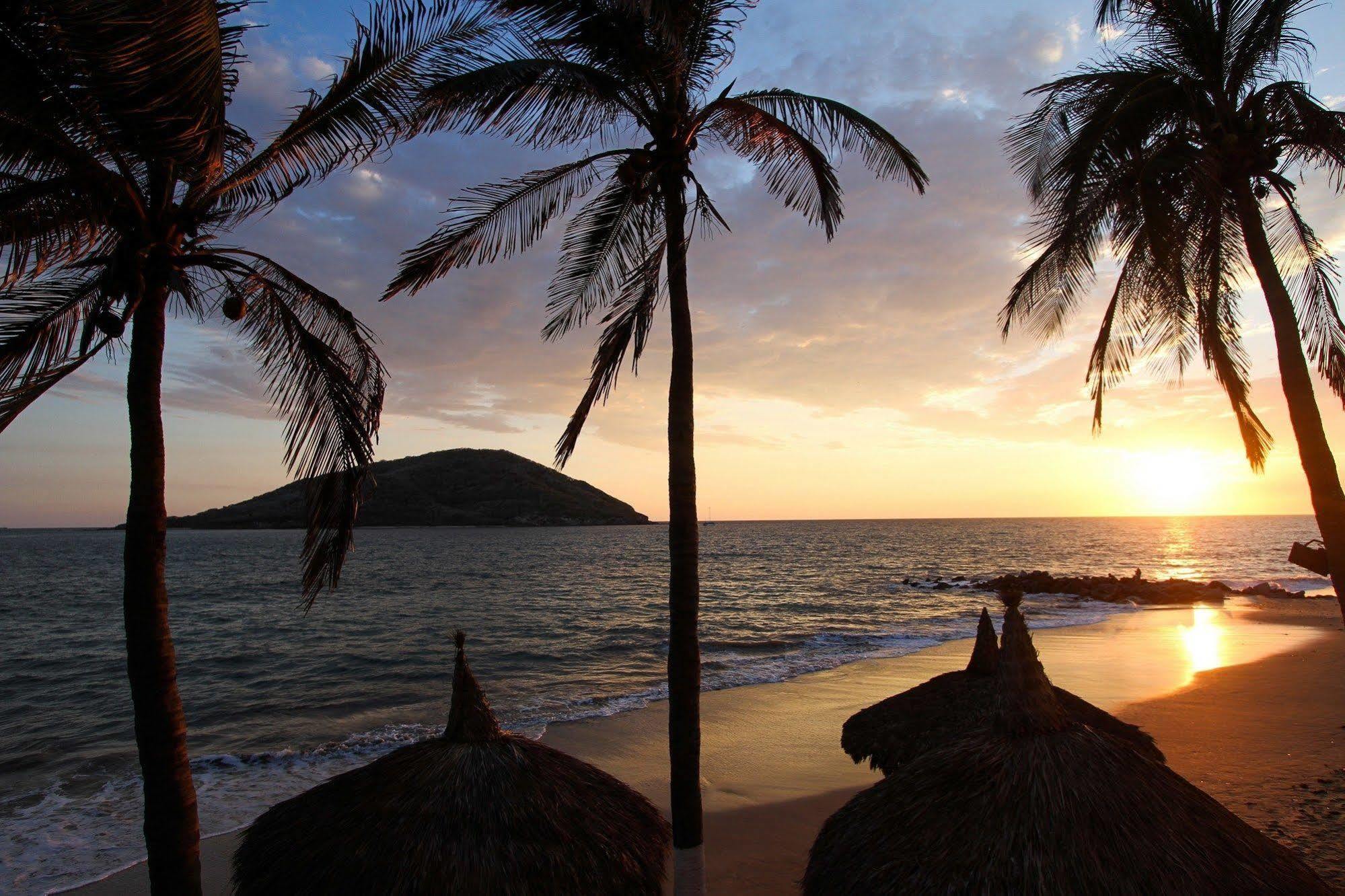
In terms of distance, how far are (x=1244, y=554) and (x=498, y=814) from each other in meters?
90.1

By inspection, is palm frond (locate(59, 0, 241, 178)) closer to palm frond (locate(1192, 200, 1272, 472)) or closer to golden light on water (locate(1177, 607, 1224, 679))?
palm frond (locate(1192, 200, 1272, 472))

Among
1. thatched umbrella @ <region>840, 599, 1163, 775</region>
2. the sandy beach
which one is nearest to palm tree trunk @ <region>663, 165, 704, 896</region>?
the sandy beach

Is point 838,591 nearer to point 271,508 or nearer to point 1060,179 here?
point 1060,179

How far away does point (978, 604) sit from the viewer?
38.1 m

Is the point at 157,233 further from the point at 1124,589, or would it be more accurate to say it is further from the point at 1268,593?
the point at 1268,593

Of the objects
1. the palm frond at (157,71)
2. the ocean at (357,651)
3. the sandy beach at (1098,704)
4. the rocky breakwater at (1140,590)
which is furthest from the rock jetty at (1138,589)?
the palm frond at (157,71)

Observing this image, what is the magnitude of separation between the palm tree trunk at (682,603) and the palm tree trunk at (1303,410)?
580 cm

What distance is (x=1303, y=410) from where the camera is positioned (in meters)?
7.19

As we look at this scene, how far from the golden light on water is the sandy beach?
0.11m

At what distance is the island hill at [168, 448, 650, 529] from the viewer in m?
157

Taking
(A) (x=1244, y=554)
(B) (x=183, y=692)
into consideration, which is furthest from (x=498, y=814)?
(A) (x=1244, y=554)

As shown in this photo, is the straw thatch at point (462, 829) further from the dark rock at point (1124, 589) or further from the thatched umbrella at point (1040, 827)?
the dark rock at point (1124, 589)

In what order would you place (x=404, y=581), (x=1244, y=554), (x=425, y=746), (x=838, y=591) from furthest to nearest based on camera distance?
(x=1244, y=554) < (x=404, y=581) < (x=838, y=591) < (x=425, y=746)

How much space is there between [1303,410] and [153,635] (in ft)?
31.2
